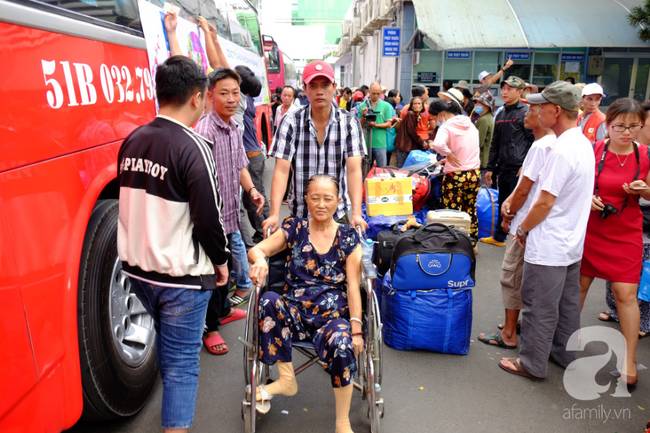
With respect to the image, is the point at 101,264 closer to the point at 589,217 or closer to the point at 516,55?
the point at 589,217

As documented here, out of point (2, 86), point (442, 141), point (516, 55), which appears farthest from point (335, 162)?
point (516, 55)

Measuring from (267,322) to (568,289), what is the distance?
2.02 metres

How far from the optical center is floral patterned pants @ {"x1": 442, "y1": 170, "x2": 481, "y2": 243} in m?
5.62

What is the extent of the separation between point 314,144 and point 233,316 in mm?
1757

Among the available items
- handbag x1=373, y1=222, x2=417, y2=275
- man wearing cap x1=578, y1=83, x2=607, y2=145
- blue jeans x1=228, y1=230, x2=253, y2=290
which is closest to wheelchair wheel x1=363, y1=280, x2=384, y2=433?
handbag x1=373, y1=222, x2=417, y2=275

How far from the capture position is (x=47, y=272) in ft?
6.48

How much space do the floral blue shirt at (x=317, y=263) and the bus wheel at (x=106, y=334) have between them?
3.13 feet

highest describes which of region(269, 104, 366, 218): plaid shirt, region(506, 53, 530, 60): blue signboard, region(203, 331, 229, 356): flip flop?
region(506, 53, 530, 60): blue signboard

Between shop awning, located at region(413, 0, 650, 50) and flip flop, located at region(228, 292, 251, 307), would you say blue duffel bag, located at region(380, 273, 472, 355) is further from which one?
shop awning, located at region(413, 0, 650, 50)

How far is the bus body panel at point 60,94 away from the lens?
181cm

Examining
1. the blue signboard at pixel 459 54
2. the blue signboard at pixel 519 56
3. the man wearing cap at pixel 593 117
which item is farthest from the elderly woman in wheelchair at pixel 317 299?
the blue signboard at pixel 519 56

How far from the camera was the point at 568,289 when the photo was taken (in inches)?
128

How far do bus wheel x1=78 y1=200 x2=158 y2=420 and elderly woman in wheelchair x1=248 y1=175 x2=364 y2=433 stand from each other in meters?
0.72

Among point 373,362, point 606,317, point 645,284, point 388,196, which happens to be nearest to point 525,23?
point 388,196
